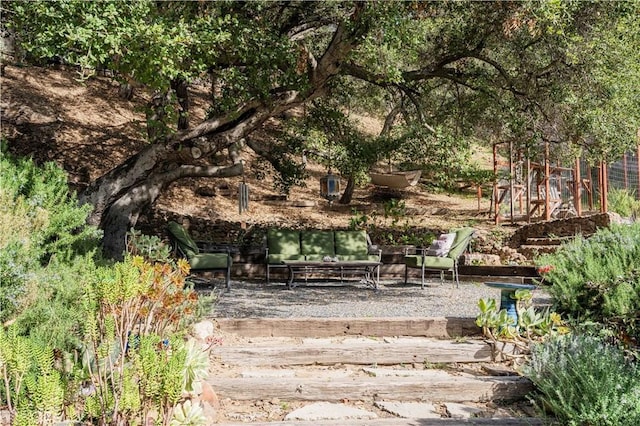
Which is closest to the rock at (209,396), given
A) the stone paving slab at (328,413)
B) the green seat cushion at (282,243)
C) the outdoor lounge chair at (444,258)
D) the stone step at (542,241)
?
the stone paving slab at (328,413)

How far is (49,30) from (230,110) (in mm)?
3314

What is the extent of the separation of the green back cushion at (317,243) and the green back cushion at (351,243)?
126 millimetres

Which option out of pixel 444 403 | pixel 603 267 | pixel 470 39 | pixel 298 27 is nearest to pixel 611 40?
pixel 470 39

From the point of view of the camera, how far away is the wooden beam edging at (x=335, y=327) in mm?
5934

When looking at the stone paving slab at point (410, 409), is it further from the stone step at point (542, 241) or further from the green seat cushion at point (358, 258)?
the stone step at point (542, 241)

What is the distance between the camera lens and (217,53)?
855cm

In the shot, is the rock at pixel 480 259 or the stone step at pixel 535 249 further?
the stone step at pixel 535 249

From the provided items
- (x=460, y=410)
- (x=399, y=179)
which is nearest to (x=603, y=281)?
(x=460, y=410)

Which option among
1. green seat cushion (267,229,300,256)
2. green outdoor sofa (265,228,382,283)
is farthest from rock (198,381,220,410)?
green seat cushion (267,229,300,256)

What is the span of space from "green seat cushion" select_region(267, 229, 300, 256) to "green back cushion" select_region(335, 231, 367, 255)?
0.73 meters

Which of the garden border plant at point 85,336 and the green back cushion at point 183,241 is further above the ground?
the green back cushion at point 183,241

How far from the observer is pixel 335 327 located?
5945mm

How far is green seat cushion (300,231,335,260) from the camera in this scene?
33.7ft

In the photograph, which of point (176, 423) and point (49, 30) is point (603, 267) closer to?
point (176, 423)
